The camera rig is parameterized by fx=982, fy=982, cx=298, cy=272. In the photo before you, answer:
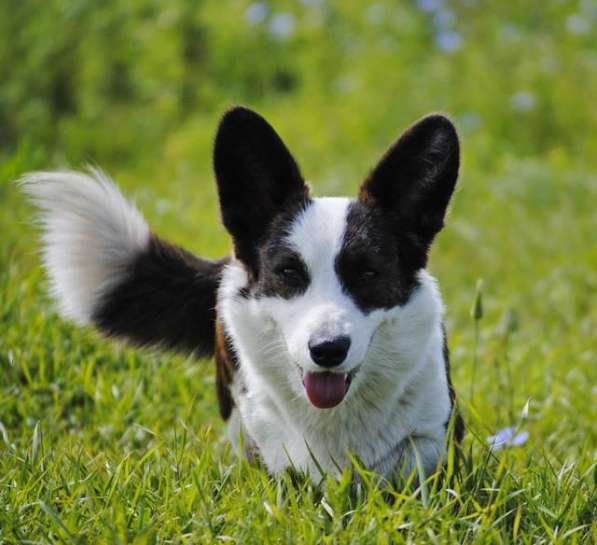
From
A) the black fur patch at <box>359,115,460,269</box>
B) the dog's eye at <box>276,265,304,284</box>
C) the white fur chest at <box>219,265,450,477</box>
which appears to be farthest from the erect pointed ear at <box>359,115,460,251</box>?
the dog's eye at <box>276,265,304,284</box>

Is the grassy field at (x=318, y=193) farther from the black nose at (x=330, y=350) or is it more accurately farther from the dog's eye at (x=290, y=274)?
the dog's eye at (x=290, y=274)

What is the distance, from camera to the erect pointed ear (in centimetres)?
310

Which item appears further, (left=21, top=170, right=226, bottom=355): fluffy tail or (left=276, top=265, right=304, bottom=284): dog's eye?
(left=21, top=170, right=226, bottom=355): fluffy tail

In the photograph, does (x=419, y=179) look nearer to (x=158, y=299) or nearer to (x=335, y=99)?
(x=158, y=299)

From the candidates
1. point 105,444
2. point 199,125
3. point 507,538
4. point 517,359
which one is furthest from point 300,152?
point 507,538

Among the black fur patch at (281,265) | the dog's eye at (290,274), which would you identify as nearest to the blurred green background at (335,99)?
the black fur patch at (281,265)

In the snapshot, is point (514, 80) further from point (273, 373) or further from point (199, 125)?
point (273, 373)

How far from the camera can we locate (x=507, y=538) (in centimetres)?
248

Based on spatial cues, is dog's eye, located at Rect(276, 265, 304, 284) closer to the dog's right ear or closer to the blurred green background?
the dog's right ear

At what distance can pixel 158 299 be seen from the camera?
3.74 m

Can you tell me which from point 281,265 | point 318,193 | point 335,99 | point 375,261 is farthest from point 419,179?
point 335,99

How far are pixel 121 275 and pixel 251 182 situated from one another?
799 mm

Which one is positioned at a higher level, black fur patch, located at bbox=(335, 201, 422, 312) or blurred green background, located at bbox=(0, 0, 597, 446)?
black fur patch, located at bbox=(335, 201, 422, 312)

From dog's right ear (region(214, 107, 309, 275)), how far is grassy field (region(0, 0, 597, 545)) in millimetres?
682
